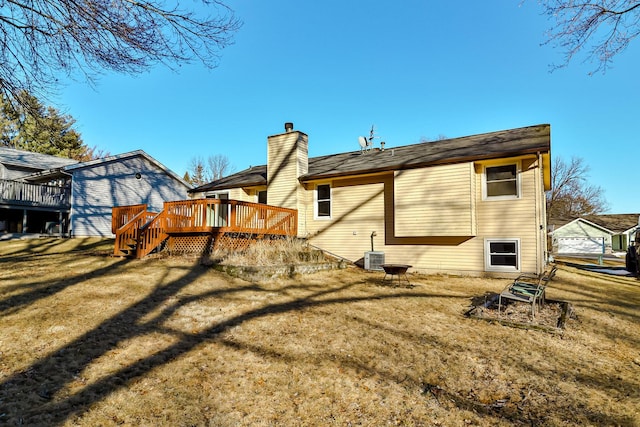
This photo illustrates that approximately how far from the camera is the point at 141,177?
76.3 feet

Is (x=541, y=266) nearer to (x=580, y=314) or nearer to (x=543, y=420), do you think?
(x=580, y=314)

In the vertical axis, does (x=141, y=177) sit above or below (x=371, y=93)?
below

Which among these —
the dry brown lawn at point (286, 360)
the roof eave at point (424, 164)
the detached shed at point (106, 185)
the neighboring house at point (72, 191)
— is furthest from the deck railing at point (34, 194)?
the roof eave at point (424, 164)

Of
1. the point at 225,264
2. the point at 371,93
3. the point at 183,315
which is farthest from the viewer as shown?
the point at 371,93

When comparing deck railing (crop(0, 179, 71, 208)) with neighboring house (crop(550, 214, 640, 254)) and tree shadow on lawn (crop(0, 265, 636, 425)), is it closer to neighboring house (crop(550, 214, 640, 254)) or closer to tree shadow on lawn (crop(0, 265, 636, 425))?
tree shadow on lawn (crop(0, 265, 636, 425))

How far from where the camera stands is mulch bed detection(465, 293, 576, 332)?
610cm

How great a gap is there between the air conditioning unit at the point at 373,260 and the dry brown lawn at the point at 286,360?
4.74 metres

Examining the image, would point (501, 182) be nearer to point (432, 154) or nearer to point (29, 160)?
point (432, 154)

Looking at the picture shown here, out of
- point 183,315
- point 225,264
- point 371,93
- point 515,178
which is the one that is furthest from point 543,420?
point 371,93

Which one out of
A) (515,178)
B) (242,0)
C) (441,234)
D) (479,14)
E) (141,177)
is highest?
(479,14)

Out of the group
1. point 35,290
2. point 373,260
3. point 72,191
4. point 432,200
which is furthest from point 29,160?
point 432,200

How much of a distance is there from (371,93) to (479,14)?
10245mm

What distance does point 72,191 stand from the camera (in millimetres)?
19703

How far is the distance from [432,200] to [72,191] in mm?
20416
